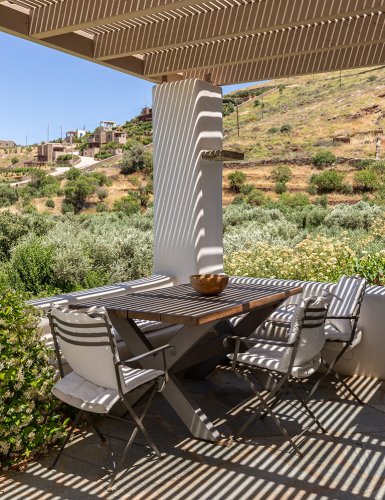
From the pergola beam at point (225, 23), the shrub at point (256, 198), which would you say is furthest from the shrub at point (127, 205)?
the pergola beam at point (225, 23)

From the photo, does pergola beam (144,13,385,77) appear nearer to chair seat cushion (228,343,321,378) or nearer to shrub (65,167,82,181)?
chair seat cushion (228,343,321,378)

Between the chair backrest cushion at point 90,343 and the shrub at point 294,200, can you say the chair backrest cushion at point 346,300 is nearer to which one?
the chair backrest cushion at point 90,343

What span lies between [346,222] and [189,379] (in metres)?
15.0

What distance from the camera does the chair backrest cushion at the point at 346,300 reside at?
423 centimetres

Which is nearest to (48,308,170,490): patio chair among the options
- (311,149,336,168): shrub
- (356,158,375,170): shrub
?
(356,158,375,170): shrub

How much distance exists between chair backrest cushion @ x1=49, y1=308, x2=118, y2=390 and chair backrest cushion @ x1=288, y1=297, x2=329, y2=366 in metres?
1.09

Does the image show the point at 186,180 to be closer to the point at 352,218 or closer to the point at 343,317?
the point at 343,317

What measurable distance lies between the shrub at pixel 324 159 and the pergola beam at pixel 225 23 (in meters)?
26.3

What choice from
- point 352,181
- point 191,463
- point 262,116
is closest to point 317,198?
point 352,181

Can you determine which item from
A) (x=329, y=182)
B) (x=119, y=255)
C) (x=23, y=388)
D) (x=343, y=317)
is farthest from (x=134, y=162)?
(x=23, y=388)

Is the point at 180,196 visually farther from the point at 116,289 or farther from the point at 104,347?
the point at 104,347

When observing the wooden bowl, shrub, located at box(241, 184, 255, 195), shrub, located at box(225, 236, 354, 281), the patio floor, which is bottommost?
the patio floor

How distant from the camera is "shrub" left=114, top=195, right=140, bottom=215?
90.0ft

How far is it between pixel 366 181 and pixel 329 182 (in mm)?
1735
